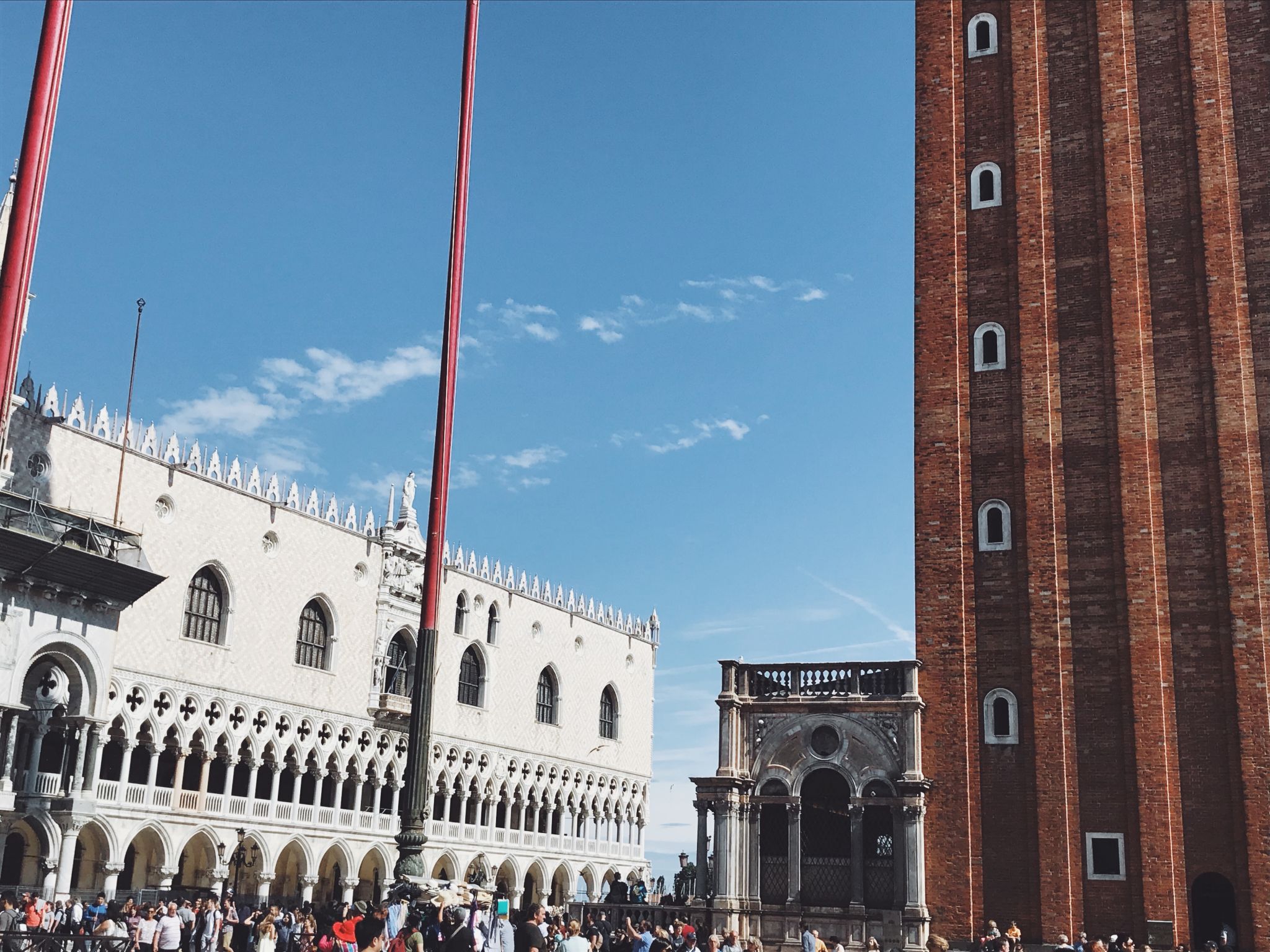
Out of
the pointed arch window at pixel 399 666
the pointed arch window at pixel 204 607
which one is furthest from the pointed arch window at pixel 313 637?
the pointed arch window at pixel 204 607

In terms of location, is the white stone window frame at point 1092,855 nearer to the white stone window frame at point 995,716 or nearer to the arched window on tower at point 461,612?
the white stone window frame at point 995,716

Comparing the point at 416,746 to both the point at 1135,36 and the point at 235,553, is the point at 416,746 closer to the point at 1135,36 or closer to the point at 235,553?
the point at 1135,36

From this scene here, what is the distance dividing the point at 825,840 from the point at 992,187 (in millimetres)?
17379

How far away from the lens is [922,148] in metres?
34.9

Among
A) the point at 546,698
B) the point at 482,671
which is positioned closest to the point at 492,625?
the point at 482,671

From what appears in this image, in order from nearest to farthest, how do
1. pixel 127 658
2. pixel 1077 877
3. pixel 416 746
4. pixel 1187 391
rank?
1. pixel 416 746
2. pixel 1077 877
3. pixel 1187 391
4. pixel 127 658

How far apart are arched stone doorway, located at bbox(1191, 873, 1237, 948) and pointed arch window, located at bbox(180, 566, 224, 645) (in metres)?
31.4

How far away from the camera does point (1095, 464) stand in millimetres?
31344

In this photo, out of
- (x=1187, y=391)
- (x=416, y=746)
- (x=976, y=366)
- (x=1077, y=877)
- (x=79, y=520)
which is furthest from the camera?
(x=79, y=520)

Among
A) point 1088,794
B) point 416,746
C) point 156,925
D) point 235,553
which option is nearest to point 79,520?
point 235,553

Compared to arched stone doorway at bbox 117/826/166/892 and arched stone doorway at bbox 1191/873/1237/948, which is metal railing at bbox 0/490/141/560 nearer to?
arched stone doorway at bbox 117/826/166/892

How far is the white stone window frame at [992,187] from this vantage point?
1340 inches

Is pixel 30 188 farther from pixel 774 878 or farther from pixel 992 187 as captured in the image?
pixel 992 187

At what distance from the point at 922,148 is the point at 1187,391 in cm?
959
